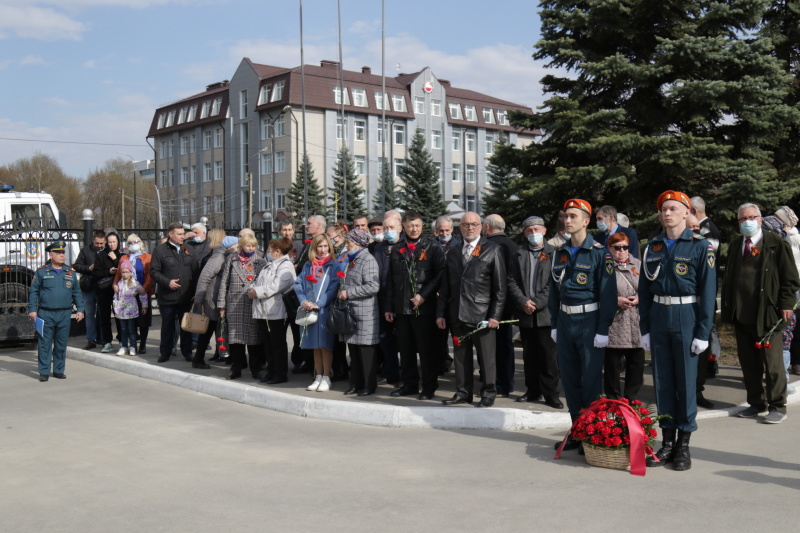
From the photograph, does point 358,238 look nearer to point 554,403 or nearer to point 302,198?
point 554,403

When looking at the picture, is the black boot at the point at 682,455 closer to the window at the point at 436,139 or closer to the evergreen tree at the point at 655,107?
the evergreen tree at the point at 655,107

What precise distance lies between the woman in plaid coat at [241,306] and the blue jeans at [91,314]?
3942mm

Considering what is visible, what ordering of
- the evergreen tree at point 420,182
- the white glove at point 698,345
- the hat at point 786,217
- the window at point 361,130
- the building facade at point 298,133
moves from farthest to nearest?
1. the window at point 361,130
2. the building facade at point 298,133
3. the evergreen tree at point 420,182
4. the hat at point 786,217
5. the white glove at point 698,345

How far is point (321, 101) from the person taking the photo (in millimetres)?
63688

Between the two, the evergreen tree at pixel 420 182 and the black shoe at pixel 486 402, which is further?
the evergreen tree at pixel 420 182

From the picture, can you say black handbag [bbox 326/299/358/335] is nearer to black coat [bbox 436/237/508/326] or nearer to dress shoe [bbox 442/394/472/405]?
black coat [bbox 436/237/508/326]

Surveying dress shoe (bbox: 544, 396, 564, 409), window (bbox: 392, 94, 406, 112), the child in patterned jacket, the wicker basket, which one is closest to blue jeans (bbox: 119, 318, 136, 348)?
the child in patterned jacket

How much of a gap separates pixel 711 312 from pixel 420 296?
3.37 meters

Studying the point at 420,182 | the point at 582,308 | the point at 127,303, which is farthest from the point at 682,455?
the point at 420,182

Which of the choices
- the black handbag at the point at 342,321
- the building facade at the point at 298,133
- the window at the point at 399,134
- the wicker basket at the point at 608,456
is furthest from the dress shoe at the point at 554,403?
the window at the point at 399,134

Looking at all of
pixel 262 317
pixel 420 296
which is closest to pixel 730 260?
pixel 420 296

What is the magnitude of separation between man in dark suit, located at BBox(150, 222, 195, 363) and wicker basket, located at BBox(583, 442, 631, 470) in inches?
291

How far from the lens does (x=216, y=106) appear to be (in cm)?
7350

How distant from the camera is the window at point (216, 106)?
240 ft
